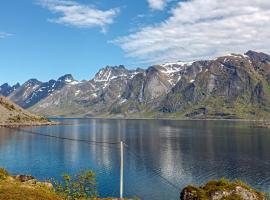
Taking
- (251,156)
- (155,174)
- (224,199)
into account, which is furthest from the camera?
(251,156)

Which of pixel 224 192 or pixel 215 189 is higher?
pixel 215 189

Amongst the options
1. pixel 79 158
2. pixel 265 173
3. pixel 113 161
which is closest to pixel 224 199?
pixel 265 173

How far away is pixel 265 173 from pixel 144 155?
64863 mm

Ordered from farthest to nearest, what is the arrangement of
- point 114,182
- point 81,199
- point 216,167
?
1. point 216,167
2. point 114,182
3. point 81,199

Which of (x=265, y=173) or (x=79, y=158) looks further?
(x=79, y=158)

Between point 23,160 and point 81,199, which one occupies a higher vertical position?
point 81,199

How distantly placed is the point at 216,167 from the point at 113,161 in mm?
43771

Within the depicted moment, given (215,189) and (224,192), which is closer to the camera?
(224,192)

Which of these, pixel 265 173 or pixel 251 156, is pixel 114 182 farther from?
pixel 251 156

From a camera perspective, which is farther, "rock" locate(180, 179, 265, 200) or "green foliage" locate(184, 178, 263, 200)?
"green foliage" locate(184, 178, 263, 200)

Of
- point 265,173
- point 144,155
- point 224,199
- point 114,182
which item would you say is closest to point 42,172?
point 114,182

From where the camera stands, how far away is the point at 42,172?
138875mm

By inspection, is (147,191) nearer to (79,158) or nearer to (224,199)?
(224,199)

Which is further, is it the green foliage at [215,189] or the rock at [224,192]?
the green foliage at [215,189]
